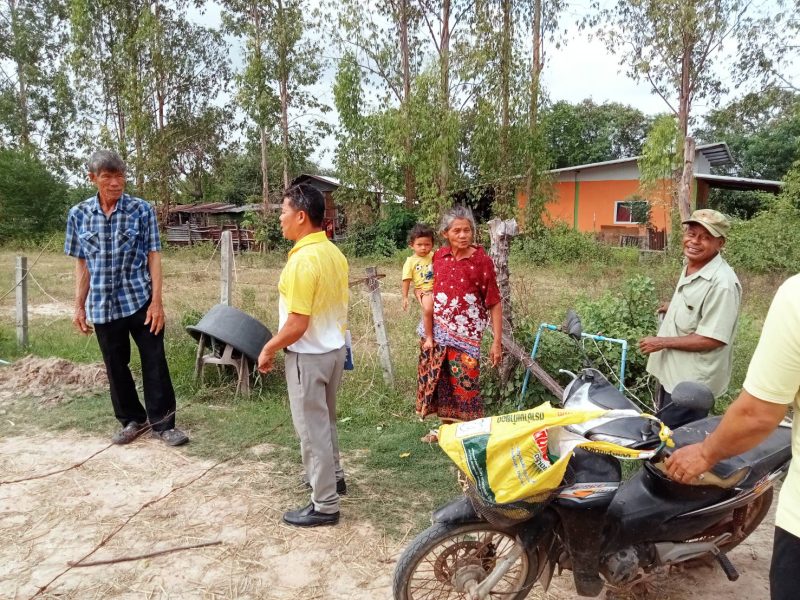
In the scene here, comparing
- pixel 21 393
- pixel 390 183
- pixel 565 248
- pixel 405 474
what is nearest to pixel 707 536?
pixel 405 474

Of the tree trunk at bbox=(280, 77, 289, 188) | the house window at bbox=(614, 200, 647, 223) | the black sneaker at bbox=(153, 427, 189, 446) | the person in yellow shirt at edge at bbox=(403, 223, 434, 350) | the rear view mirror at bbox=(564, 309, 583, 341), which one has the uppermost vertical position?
the tree trunk at bbox=(280, 77, 289, 188)

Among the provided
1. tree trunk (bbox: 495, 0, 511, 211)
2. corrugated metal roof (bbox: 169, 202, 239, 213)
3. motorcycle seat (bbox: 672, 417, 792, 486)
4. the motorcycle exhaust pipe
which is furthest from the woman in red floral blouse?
corrugated metal roof (bbox: 169, 202, 239, 213)

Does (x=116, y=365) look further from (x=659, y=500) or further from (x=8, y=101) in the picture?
(x=8, y=101)

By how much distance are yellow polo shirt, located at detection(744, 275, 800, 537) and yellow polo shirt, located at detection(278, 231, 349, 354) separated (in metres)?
1.89

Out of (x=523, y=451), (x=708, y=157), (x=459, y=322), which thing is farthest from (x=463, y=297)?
(x=708, y=157)

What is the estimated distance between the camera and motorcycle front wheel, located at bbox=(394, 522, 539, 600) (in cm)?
216

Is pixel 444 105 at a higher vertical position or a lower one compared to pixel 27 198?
higher

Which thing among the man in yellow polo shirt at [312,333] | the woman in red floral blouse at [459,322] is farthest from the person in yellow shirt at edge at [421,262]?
the man in yellow polo shirt at [312,333]

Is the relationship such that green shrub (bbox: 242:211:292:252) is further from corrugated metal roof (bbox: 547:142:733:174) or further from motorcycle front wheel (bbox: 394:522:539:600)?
motorcycle front wheel (bbox: 394:522:539:600)

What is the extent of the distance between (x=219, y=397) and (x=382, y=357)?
1.46 m

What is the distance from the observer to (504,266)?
13.6ft

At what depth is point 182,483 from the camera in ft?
11.7

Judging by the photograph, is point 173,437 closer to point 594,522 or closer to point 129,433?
point 129,433

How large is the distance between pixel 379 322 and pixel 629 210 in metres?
17.5
